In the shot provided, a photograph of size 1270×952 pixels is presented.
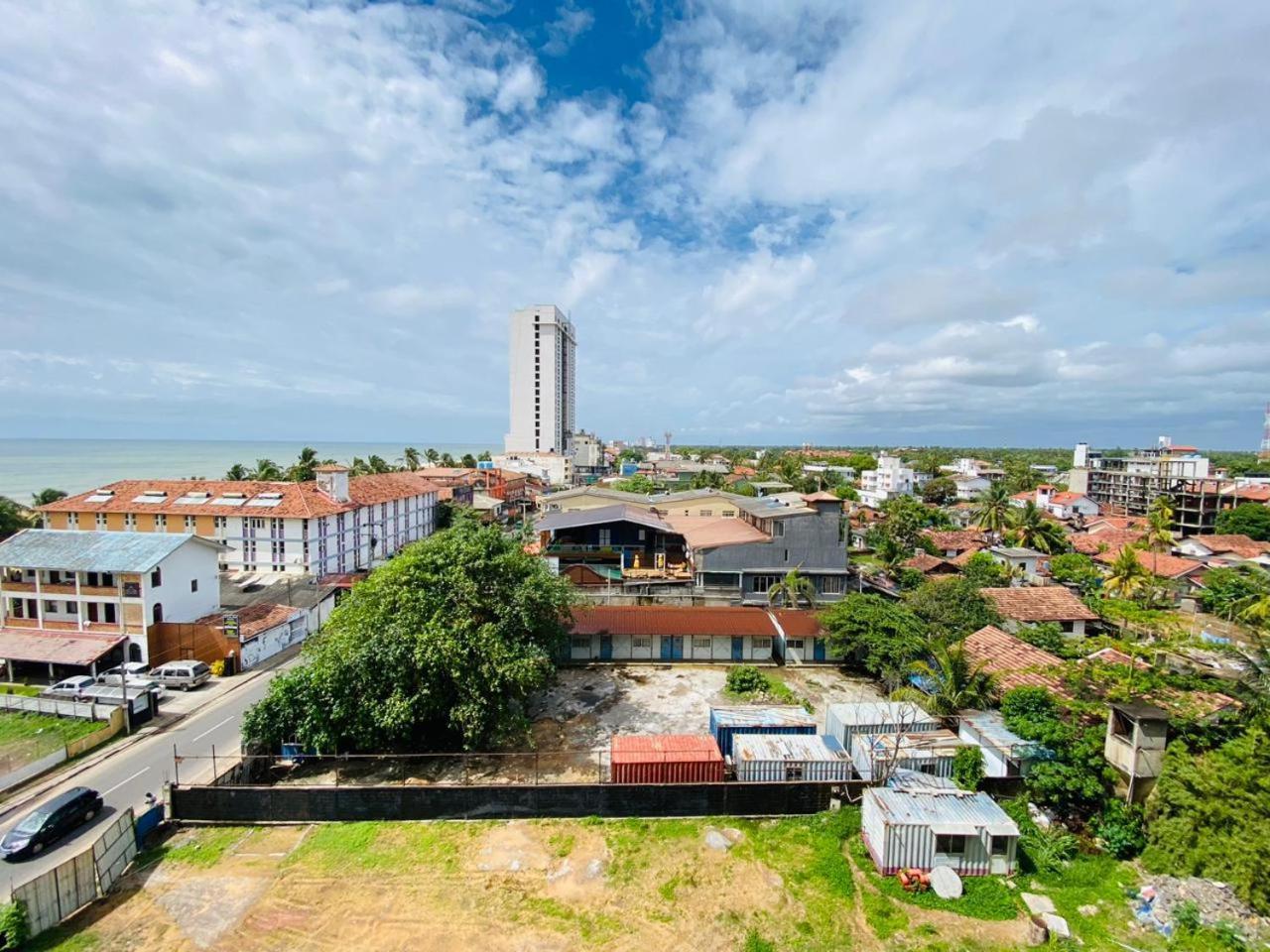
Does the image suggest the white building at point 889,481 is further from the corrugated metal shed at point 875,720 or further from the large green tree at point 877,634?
the corrugated metal shed at point 875,720

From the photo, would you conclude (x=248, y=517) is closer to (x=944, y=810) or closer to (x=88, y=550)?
(x=88, y=550)

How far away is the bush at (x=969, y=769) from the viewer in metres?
17.0

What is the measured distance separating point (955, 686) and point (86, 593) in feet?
126

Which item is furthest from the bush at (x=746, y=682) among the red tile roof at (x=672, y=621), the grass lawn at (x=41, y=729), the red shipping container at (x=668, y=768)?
the grass lawn at (x=41, y=729)

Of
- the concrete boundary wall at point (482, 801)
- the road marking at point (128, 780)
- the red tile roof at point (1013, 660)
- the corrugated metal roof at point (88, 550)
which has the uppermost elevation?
the corrugated metal roof at point (88, 550)

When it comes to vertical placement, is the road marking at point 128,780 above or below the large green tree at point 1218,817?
below

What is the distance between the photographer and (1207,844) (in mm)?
14086

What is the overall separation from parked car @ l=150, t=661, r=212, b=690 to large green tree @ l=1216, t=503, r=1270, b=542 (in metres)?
86.9

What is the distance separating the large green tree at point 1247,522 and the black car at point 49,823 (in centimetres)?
8685

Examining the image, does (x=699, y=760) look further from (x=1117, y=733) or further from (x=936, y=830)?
(x=1117, y=733)

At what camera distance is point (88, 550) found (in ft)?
91.1

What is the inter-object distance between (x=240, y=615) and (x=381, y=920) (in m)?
22.6

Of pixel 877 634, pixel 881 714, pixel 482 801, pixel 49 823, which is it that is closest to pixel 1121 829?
pixel 881 714

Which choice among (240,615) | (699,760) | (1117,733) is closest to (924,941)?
(699,760)
